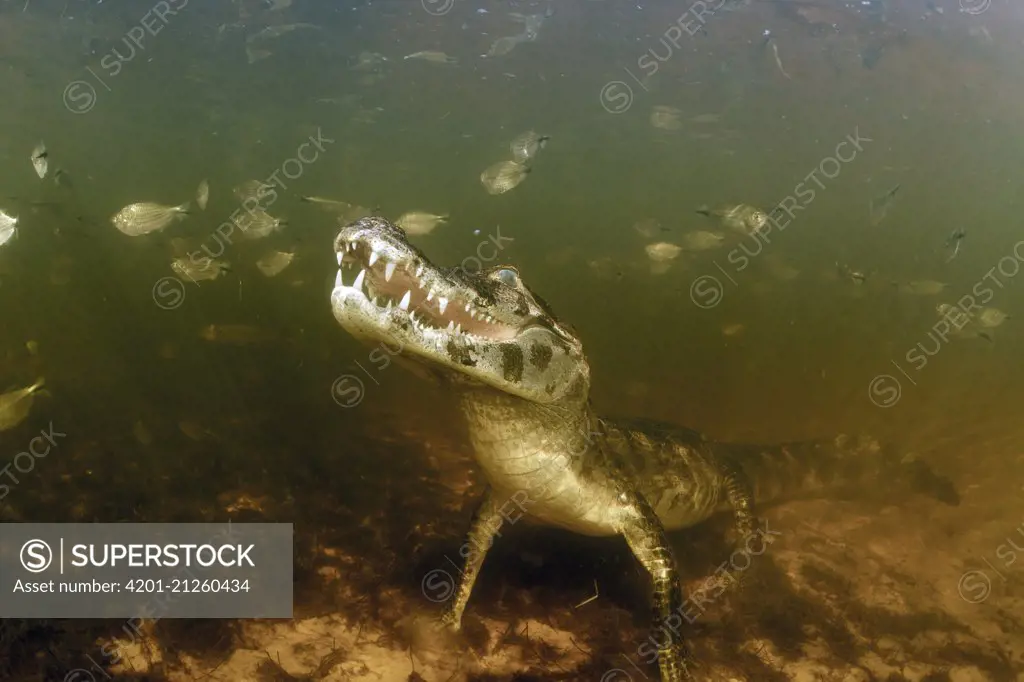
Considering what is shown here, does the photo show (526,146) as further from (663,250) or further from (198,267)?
(198,267)

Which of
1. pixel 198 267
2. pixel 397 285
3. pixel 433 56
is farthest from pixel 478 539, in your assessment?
pixel 433 56

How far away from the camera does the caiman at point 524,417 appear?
2.74 metres

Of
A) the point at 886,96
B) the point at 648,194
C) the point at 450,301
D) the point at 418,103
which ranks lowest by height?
the point at 648,194

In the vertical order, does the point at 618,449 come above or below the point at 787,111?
above

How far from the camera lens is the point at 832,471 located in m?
6.21

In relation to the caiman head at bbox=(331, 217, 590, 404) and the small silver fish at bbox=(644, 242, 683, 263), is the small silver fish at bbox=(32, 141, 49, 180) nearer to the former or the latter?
the caiman head at bbox=(331, 217, 590, 404)

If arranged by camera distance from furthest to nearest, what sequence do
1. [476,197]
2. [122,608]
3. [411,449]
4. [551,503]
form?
[476,197]
[411,449]
[122,608]
[551,503]

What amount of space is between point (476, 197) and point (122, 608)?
33.0 m

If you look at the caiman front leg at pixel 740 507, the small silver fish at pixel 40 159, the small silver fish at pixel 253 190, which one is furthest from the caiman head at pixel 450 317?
the small silver fish at pixel 40 159

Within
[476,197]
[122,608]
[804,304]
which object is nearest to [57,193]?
[476,197]

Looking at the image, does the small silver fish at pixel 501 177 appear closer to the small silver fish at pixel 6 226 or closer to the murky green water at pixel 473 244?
the murky green water at pixel 473 244

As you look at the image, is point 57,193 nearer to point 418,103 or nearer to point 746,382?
point 418,103

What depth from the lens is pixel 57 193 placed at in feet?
86.2

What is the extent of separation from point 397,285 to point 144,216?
3602mm
